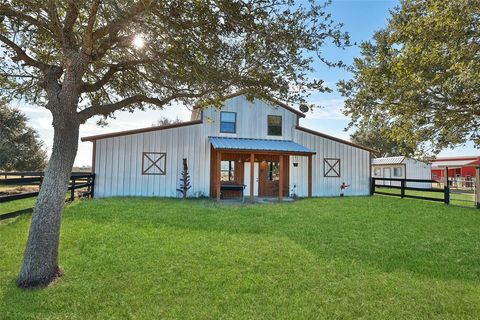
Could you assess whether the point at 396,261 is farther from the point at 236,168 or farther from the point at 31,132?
the point at 31,132

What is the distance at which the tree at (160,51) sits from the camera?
12.5ft

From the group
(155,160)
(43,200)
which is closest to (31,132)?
(155,160)

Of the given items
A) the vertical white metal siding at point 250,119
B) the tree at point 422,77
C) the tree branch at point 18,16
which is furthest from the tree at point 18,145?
the tree at point 422,77

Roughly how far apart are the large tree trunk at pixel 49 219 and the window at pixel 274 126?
12230 millimetres

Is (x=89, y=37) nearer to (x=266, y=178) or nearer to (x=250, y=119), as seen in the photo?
(x=250, y=119)

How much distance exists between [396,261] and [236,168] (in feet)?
35.0

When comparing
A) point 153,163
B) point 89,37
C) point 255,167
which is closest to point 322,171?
point 255,167

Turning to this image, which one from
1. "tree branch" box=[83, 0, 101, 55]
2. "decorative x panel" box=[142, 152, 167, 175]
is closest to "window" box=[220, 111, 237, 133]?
"decorative x panel" box=[142, 152, 167, 175]

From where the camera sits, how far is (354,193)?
53.1ft

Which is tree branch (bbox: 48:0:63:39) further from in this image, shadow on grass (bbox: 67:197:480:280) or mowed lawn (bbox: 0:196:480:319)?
shadow on grass (bbox: 67:197:480:280)

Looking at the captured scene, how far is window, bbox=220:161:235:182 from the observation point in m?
15.0

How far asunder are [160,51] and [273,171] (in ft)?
37.4

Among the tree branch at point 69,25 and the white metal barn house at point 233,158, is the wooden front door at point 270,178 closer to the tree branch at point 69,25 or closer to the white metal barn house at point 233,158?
the white metal barn house at point 233,158

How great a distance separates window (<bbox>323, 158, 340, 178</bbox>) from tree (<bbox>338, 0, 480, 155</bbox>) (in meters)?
5.51
